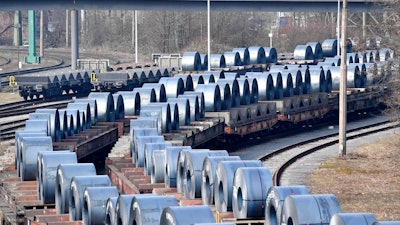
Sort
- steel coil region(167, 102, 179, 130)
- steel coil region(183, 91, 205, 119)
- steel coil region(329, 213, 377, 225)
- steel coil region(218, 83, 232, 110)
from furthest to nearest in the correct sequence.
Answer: steel coil region(218, 83, 232, 110)
steel coil region(183, 91, 205, 119)
steel coil region(167, 102, 179, 130)
steel coil region(329, 213, 377, 225)

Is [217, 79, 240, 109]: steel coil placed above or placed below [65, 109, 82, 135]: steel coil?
above

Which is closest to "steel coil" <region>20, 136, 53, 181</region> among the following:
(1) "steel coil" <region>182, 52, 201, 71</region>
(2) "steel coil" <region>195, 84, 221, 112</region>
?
(2) "steel coil" <region>195, 84, 221, 112</region>

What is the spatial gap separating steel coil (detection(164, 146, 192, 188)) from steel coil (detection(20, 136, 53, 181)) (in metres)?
3.36

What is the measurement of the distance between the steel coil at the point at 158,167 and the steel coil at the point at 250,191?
5.17 meters

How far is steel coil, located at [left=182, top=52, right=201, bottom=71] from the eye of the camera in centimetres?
6594

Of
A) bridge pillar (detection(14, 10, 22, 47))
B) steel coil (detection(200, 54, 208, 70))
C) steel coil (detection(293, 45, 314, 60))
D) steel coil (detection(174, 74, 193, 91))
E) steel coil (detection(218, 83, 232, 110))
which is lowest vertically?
steel coil (detection(218, 83, 232, 110))

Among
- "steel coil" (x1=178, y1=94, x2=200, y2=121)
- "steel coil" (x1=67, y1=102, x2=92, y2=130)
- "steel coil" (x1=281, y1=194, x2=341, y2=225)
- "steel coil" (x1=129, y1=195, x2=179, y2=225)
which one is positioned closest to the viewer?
"steel coil" (x1=281, y1=194, x2=341, y2=225)

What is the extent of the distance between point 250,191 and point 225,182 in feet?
3.73

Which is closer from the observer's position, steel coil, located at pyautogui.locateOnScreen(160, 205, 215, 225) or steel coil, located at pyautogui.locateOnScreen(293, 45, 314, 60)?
steel coil, located at pyautogui.locateOnScreen(160, 205, 215, 225)

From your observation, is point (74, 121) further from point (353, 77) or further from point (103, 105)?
point (353, 77)

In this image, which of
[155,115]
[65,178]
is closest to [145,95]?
[155,115]

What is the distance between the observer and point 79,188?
2195 cm

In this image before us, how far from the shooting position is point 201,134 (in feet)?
124

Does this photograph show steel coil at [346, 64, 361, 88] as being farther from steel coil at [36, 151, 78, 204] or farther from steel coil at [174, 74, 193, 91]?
steel coil at [36, 151, 78, 204]
